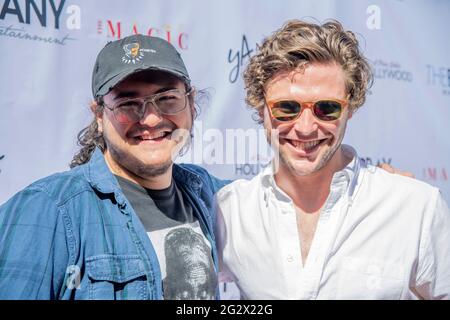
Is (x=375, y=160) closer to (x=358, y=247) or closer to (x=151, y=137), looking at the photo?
(x=358, y=247)

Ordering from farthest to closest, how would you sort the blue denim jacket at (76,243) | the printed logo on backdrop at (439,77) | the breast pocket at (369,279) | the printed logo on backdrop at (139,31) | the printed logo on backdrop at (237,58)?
the printed logo on backdrop at (439,77)
the printed logo on backdrop at (237,58)
the printed logo on backdrop at (139,31)
the breast pocket at (369,279)
the blue denim jacket at (76,243)

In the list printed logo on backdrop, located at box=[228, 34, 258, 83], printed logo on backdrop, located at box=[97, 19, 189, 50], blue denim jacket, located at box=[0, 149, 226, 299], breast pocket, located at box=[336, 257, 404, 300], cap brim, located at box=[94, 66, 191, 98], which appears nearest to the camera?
blue denim jacket, located at box=[0, 149, 226, 299]

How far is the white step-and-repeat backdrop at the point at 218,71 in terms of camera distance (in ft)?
5.65

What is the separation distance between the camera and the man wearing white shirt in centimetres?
143

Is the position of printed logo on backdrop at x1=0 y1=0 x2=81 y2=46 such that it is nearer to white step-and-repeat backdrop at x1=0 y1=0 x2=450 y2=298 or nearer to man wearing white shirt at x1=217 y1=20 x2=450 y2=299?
white step-and-repeat backdrop at x1=0 y1=0 x2=450 y2=298

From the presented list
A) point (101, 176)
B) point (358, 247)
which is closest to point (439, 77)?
point (358, 247)

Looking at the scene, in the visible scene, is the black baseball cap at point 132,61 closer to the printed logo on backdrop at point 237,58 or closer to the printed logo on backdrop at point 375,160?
the printed logo on backdrop at point 237,58

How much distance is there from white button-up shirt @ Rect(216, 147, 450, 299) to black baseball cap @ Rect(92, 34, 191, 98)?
0.51m

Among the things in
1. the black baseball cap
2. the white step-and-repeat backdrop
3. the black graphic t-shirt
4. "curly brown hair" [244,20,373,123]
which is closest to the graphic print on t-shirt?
the black graphic t-shirt

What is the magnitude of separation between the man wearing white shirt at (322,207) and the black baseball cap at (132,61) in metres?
0.33

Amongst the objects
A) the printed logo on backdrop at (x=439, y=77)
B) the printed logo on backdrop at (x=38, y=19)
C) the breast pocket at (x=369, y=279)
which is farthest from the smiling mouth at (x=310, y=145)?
the printed logo on backdrop at (x=439, y=77)

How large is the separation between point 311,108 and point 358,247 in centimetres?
41

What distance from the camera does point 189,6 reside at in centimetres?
200
